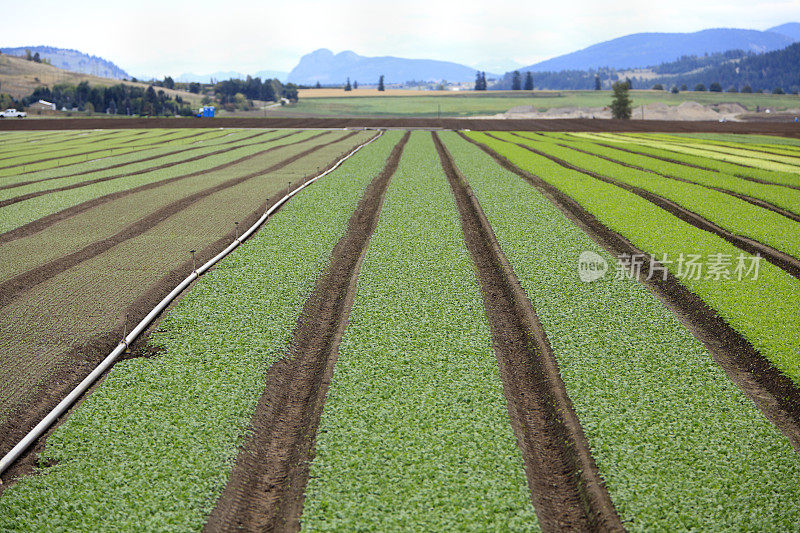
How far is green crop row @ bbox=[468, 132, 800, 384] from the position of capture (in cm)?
1133

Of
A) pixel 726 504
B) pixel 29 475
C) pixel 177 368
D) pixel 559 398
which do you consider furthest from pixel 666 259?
pixel 29 475

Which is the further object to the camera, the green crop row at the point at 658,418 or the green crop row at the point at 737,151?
the green crop row at the point at 737,151

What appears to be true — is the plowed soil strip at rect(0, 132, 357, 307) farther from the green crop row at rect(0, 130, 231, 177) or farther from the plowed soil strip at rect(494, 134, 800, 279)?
the plowed soil strip at rect(494, 134, 800, 279)

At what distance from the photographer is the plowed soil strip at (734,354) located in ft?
29.9

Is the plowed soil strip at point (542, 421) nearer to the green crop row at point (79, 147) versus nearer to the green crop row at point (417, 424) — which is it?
the green crop row at point (417, 424)

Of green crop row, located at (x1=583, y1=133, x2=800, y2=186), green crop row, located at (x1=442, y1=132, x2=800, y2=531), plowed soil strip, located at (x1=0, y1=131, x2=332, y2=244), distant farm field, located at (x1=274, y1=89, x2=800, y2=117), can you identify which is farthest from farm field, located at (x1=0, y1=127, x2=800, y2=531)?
Answer: distant farm field, located at (x1=274, y1=89, x2=800, y2=117)

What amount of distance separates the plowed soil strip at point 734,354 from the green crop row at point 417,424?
4352 mm

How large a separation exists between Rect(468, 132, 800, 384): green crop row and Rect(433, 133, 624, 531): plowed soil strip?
4.28m

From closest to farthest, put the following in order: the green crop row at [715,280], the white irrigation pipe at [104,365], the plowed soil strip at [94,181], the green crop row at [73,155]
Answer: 1. the white irrigation pipe at [104,365]
2. the green crop row at [715,280]
3. the plowed soil strip at [94,181]
4. the green crop row at [73,155]

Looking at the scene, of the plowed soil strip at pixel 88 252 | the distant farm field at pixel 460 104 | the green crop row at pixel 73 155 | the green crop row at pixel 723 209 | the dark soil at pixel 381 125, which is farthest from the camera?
the distant farm field at pixel 460 104

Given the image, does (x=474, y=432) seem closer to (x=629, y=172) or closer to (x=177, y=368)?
(x=177, y=368)

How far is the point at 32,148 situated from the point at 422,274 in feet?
174

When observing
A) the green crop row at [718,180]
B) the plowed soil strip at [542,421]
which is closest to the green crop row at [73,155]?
the plowed soil strip at [542,421]

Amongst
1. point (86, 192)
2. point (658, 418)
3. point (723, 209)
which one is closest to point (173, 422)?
point (658, 418)
